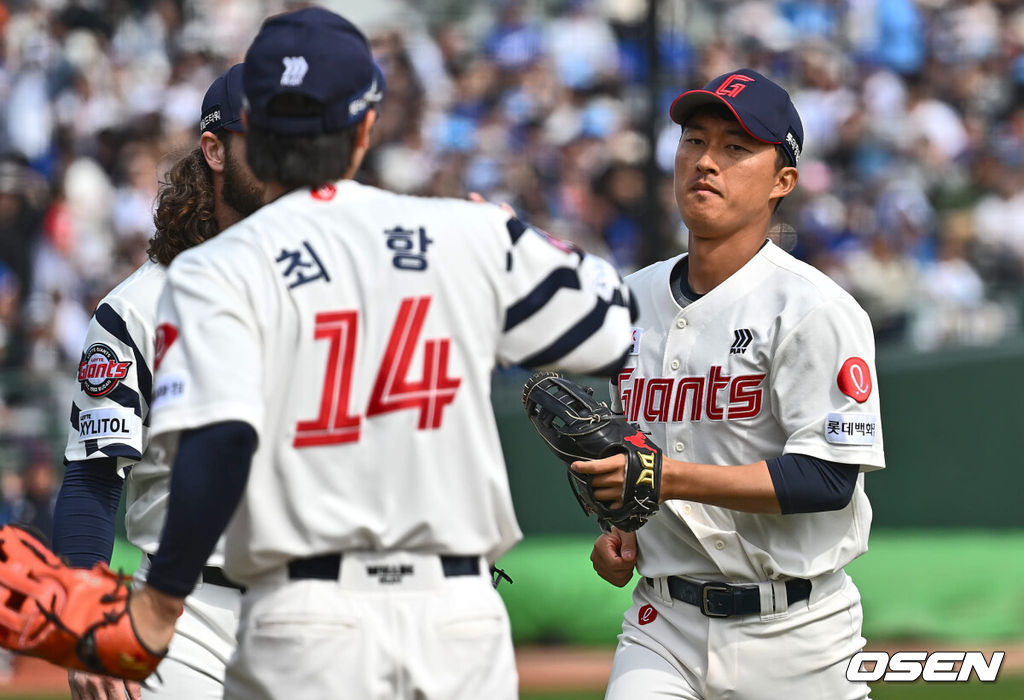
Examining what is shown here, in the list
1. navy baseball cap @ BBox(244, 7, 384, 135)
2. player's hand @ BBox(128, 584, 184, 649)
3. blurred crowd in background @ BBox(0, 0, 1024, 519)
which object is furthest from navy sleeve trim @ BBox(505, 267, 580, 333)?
blurred crowd in background @ BBox(0, 0, 1024, 519)

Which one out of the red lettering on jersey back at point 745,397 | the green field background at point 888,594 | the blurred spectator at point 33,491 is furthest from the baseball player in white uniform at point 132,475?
the blurred spectator at point 33,491

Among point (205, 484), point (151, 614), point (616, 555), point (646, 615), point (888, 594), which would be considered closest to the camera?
point (205, 484)

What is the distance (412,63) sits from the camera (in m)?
10.4

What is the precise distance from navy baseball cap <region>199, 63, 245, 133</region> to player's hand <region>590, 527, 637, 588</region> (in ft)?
4.68

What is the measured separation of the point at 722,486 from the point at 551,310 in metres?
0.93

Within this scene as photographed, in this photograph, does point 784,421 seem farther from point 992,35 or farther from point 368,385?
point 992,35

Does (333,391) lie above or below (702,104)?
below

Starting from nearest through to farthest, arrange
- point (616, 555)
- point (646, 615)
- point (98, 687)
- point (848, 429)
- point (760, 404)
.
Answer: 1. point (98, 687)
2. point (848, 429)
3. point (760, 404)
4. point (646, 615)
5. point (616, 555)

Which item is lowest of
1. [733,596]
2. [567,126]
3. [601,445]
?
[733,596]

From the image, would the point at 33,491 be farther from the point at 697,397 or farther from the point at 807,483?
the point at 807,483

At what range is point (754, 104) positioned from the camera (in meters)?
3.52

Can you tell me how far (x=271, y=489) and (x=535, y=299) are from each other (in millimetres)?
570

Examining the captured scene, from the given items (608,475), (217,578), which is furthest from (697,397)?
(217,578)

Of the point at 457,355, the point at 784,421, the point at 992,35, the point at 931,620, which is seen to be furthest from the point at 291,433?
the point at 992,35
